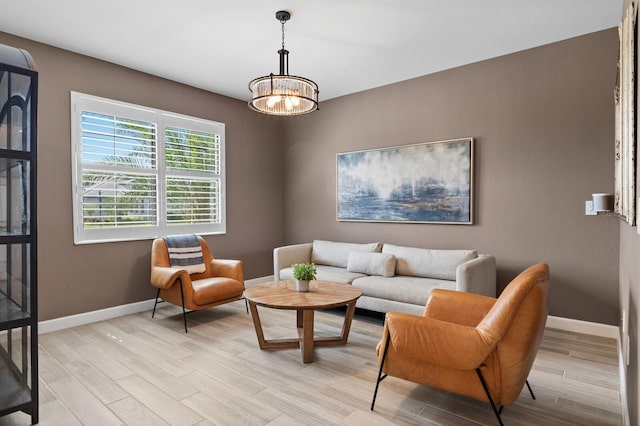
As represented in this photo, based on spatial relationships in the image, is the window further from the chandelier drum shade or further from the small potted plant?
the small potted plant

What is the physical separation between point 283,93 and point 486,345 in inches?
90.0

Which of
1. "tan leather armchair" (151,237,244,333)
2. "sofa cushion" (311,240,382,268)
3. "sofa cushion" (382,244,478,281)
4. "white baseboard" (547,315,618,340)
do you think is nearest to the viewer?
"white baseboard" (547,315,618,340)

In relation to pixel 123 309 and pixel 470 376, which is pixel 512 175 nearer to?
pixel 470 376

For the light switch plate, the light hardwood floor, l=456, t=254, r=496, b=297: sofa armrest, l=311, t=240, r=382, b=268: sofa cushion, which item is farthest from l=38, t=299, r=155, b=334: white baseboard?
the light switch plate

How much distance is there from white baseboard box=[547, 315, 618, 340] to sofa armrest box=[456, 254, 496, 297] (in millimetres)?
631

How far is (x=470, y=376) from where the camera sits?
1.97 m

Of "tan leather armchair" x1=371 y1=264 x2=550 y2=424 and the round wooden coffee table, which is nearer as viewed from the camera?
"tan leather armchair" x1=371 y1=264 x2=550 y2=424

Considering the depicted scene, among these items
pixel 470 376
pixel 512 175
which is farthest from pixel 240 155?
pixel 470 376

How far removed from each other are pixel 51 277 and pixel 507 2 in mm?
4965

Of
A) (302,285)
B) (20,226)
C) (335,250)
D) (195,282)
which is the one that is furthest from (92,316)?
(335,250)

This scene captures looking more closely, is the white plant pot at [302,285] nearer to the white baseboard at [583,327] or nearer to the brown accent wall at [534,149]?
the brown accent wall at [534,149]

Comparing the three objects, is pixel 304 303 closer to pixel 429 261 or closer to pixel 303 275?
pixel 303 275

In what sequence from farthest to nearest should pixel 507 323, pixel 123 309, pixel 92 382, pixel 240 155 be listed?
pixel 240 155 < pixel 123 309 < pixel 92 382 < pixel 507 323

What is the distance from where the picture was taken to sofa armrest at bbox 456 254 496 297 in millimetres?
3311
